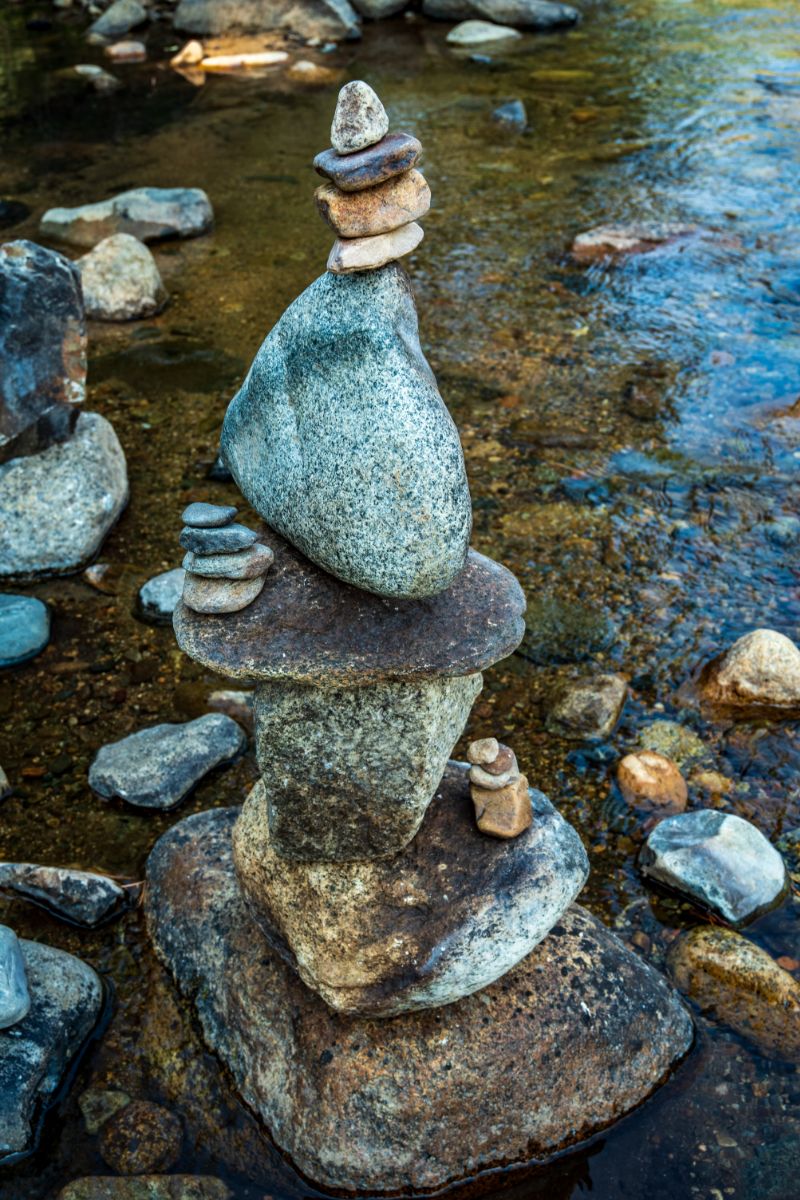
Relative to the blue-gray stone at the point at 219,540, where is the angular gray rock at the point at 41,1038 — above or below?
below

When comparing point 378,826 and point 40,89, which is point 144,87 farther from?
point 378,826

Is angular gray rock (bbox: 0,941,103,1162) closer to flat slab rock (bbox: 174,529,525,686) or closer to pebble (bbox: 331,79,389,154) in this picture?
flat slab rock (bbox: 174,529,525,686)

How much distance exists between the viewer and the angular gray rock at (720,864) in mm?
4344

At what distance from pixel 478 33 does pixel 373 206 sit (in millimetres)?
14468

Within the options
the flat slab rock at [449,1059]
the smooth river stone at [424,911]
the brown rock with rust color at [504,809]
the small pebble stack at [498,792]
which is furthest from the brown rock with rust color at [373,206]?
the flat slab rock at [449,1059]

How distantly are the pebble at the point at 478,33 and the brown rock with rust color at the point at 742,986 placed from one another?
14082 millimetres

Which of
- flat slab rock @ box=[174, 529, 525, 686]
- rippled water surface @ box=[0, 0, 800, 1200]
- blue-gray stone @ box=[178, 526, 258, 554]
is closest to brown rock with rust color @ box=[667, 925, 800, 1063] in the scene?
rippled water surface @ box=[0, 0, 800, 1200]

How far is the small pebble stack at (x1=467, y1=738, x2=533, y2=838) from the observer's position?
3.64m

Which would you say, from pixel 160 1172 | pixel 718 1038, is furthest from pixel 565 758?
pixel 160 1172

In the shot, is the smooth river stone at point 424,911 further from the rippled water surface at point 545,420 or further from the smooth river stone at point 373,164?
the smooth river stone at point 373,164

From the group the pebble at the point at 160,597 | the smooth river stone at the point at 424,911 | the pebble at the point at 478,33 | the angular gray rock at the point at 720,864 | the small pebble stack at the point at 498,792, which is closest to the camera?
the smooth river stone at the point at 424,911

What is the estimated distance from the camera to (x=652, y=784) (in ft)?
16.0

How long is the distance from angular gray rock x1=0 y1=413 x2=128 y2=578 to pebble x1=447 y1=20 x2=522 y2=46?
11325 mm

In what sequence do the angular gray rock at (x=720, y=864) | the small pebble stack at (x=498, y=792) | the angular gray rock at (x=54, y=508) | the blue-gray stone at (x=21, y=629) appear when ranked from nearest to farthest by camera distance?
the small pebble stack at (x=498, y=792) → the angular gray rock at (x=720, y=864) → the blue-gray stone at (x=21, y=629) → the angular gray rock at (x=54, y=508)
